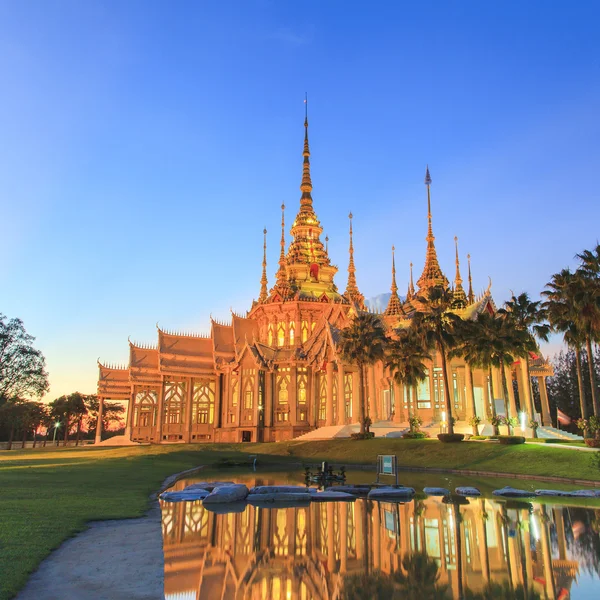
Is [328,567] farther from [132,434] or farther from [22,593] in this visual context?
[132,434]

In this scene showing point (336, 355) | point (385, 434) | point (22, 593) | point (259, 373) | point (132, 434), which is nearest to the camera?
point (22, 593)

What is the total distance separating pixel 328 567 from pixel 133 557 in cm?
309

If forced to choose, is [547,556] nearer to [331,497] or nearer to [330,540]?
[330,540]

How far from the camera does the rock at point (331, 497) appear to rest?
1765 centimetres

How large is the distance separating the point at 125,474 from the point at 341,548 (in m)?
18.6

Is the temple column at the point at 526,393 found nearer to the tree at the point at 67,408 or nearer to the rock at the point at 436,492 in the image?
the rock at the point at 436,492

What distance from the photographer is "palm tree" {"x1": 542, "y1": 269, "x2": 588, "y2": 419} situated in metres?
33.8

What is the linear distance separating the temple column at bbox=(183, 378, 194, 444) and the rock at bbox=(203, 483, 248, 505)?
5238 cm

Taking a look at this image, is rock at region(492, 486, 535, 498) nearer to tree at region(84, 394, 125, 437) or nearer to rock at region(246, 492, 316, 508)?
rock at region(246, 492, 316, 508)

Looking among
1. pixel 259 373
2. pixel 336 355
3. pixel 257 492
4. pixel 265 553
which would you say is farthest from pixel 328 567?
pixel 259 373

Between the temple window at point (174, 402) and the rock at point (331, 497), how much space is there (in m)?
54.0

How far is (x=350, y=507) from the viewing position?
16.0 m

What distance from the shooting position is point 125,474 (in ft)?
86.9

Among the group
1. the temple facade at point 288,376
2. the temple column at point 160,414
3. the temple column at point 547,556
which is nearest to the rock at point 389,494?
the temple column at point 547,556
